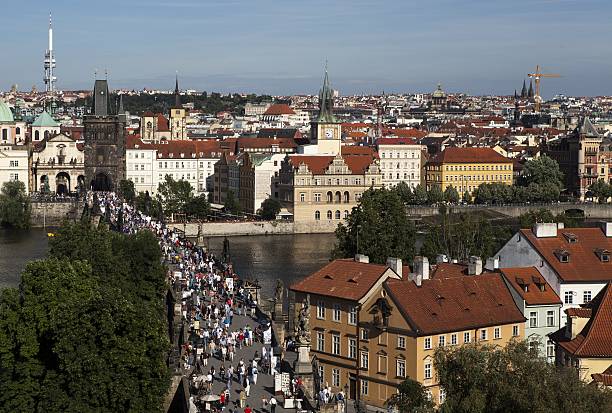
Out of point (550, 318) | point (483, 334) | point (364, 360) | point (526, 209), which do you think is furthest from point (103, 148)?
point (483, 334)

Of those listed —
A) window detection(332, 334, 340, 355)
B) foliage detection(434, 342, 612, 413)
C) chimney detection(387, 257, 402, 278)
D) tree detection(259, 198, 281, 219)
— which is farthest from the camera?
tree detection(259, 198, 281, 219)

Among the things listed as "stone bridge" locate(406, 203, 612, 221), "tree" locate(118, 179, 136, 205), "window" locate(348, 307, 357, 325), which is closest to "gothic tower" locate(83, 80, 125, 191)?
"tree" locate(118, 179, 136, 205)

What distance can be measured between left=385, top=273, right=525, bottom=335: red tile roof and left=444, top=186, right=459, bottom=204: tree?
6218 cm

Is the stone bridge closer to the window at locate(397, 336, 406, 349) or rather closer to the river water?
the river water

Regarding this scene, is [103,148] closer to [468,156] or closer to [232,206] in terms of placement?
[232,206]

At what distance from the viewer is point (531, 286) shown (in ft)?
105

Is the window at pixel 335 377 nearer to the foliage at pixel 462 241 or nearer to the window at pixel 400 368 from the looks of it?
the window at pixel 400 368

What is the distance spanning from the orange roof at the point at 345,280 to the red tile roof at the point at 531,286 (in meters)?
2.95

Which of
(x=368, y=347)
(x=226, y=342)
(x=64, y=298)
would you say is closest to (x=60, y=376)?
(x=64, y=298)

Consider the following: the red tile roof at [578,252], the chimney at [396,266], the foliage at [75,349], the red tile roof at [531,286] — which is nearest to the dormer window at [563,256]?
the red tile roof at [578,252]

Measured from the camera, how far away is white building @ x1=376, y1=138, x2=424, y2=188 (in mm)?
99562

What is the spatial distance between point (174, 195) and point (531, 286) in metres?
57.0

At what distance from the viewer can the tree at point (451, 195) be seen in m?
93.9

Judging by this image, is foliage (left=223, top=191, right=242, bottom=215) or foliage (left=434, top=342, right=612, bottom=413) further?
foliage (left=223, top=191, right=242, bottom=215)
